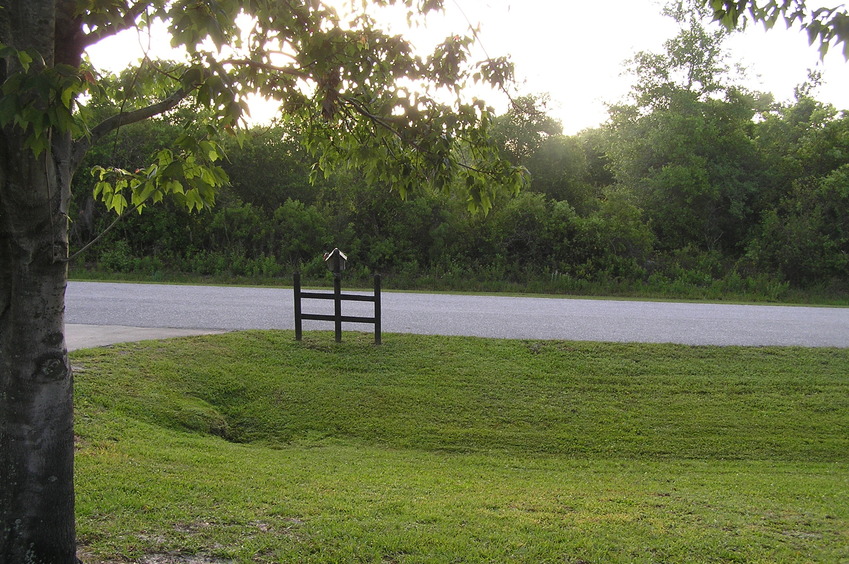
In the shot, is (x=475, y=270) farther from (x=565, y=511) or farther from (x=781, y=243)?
(x=565, y=511)

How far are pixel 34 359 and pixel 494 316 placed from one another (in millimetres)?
11098

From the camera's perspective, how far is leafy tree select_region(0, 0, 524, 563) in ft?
9.85

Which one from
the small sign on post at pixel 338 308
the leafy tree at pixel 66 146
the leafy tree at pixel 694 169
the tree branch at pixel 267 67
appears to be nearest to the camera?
the leafy tree at pixel 66 146

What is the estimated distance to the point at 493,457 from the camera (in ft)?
26.5

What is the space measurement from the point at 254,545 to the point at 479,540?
57.3 inches

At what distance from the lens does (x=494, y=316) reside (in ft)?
46.5

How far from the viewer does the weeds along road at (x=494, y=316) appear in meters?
12.5

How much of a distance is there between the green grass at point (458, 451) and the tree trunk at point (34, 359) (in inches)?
24.4

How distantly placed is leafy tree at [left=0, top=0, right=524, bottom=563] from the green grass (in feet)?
2.88

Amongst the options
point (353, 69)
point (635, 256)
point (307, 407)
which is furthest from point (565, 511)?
point (635, 256)

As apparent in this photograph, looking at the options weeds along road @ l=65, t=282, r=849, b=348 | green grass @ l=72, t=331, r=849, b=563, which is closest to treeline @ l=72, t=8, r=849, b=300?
weeds along road @ l=65, t=282, r=849, b=348

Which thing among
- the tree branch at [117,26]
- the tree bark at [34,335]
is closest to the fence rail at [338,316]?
the tree bark at [34,335]

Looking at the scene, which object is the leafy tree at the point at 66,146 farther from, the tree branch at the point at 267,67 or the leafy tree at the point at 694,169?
the leafy tree at the point at 694,169

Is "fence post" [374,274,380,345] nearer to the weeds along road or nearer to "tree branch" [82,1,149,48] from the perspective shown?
the weeds along road
